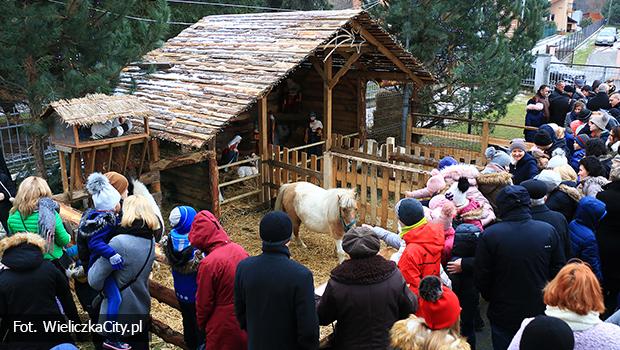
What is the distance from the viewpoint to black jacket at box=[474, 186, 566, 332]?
3.79 meters

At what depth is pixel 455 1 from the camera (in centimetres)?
1312

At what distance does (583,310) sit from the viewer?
9.01 ft

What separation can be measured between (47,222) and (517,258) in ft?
13.3

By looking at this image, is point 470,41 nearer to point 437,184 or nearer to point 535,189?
point 437,184

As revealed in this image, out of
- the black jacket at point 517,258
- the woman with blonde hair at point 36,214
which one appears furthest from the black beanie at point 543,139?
the woman with blonde hair at point 36,214

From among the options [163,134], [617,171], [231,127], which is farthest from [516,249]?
[231,127]

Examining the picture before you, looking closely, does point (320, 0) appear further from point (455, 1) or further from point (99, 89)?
point (99, 89)

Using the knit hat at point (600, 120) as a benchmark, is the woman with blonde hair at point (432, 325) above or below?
below

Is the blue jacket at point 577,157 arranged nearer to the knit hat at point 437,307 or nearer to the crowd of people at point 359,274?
the crowd of people at point 359,274

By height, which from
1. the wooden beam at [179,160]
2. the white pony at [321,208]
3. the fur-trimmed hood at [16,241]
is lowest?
the white pony at [321,208]

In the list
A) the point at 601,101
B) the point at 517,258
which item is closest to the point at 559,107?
the point at 601,101

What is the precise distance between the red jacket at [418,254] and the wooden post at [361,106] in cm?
1003

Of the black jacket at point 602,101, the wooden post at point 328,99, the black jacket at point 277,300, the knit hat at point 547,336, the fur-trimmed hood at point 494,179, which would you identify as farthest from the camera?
the wooden post at point 328,99

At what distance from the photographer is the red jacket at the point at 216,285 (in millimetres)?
3596
